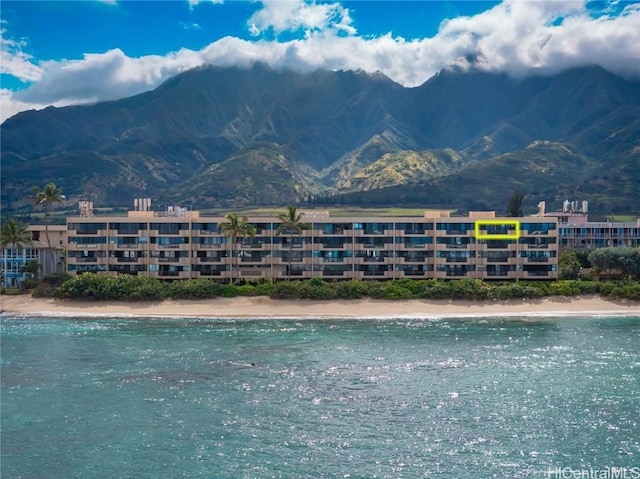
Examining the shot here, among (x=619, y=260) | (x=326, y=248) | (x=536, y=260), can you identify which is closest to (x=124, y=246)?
(x=326, y=248)

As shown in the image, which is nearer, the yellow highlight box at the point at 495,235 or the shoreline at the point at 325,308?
the shoreline at the point at 325,308

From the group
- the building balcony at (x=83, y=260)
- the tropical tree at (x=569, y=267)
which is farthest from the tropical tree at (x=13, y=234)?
the tropical tree at (x=569, y=267)

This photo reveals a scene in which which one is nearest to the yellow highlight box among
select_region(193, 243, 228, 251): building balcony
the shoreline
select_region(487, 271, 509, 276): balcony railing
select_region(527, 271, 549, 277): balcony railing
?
select_region(487, 271, 509, 276): balcony railing

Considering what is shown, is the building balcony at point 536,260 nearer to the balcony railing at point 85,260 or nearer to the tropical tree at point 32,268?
the balcony railing at point 85,260

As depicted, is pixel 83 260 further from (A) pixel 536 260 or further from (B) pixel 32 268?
(A) pixel 536 260

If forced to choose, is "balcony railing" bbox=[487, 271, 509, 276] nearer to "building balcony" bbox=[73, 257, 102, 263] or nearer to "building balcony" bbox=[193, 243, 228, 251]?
"building balcony" bbox=[193, 243, 228, 251]

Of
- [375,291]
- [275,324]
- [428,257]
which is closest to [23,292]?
[275,324]
